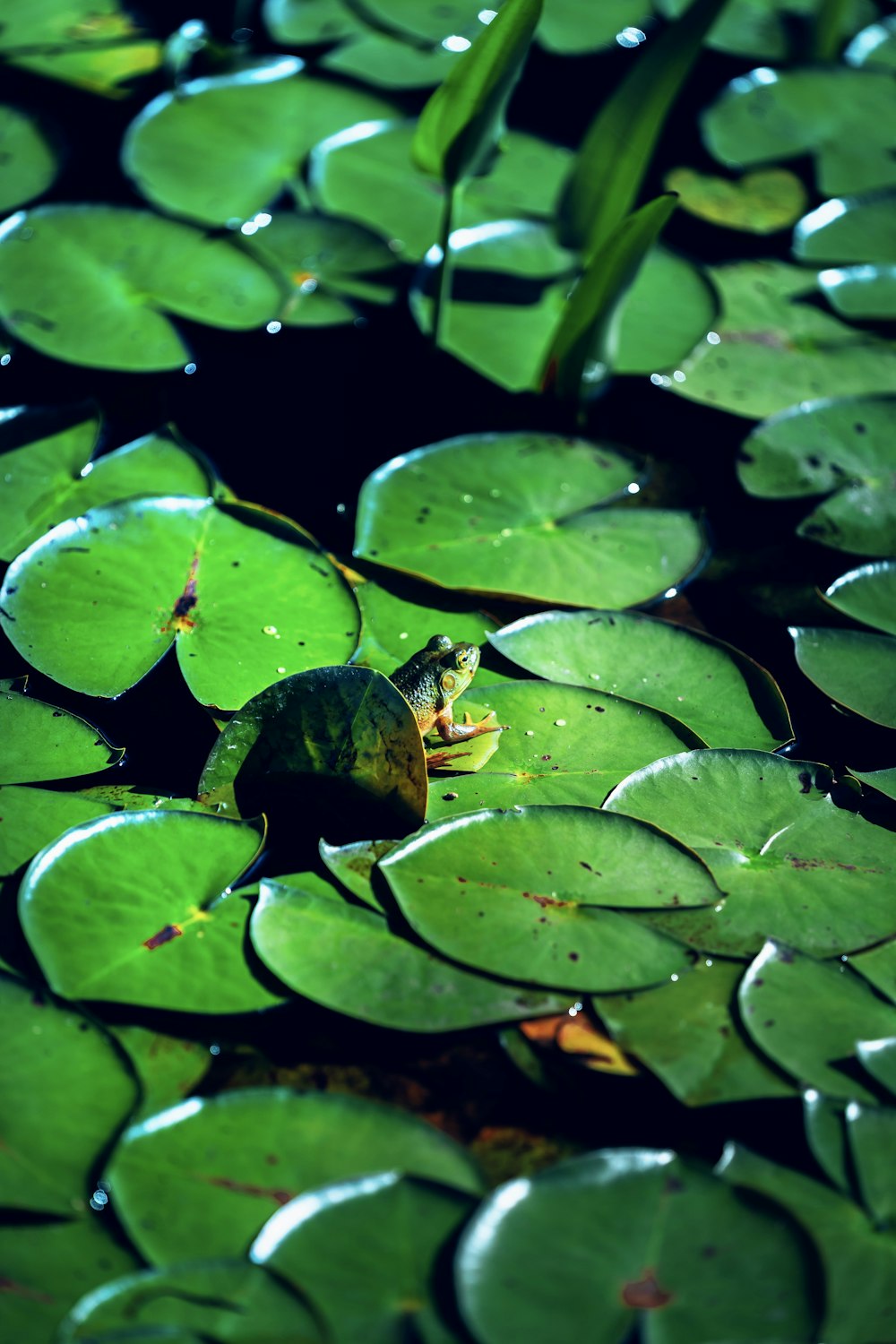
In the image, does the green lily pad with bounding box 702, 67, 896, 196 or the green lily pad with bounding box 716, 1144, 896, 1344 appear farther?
the green lily pad with bounding box 702, 67, 896, 196

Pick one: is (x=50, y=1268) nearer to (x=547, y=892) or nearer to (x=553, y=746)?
(x=547, y=892)

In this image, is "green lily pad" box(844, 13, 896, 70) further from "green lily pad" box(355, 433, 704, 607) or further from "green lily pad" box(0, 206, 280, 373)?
"green lily pad" box(0, 206, 280, 373)

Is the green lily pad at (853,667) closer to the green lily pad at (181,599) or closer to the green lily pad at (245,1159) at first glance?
the green lily pad at (181,599)

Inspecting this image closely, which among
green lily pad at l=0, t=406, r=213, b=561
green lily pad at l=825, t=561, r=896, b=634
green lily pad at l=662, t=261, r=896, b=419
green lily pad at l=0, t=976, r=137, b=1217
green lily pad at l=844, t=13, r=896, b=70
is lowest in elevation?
green lily pad at l=0, t=976, r=137, b=1217

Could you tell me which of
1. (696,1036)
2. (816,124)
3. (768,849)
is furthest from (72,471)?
(816,124)

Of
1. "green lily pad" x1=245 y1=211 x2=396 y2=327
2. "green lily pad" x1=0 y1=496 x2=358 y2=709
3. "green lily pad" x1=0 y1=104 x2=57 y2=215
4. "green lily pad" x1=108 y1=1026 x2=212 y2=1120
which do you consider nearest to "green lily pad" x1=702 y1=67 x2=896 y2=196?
"green lily pad" x1=245 y1=211 x2=396 y2=327
